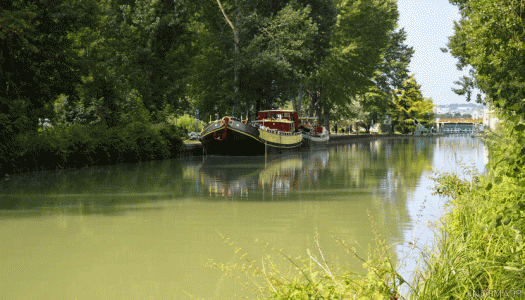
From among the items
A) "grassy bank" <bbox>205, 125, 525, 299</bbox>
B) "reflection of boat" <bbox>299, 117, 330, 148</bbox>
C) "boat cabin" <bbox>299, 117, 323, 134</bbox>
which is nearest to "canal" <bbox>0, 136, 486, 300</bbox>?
"grassy bank" <bbox>205, 125, 525, 299</bbox>

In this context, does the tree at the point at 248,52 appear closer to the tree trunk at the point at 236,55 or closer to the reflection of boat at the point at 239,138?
the tree trunk at the point at 236,55

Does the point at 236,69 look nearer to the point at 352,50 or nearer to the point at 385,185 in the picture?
the point at 352,50

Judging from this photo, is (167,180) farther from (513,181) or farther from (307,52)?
(307,52)

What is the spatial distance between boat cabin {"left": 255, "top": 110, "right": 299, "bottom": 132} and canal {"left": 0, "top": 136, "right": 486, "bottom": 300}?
23416 mm

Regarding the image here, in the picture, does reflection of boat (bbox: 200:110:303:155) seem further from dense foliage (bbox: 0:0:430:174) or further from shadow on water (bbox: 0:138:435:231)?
shadow on water (bbox: 0:138:435:231)

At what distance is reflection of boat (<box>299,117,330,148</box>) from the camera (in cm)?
5163

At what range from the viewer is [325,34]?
160 feet

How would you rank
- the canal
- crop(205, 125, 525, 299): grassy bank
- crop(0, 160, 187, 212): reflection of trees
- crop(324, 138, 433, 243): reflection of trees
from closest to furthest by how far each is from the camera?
crop(205, 125, 525, 299): grassy bank → the canal → crop(324, 138, 433, 243): reflection of trees → crop(0, 160, 187, 212): reflection of trees

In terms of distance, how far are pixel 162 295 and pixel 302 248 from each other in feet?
9.15

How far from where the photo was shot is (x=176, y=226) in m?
10.8

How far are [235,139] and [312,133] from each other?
711 inches

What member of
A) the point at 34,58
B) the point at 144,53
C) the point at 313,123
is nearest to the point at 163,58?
the point at 144,53

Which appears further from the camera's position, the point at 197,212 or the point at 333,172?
the point at 333,172

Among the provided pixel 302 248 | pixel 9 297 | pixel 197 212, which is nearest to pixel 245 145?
pixel 197 212
